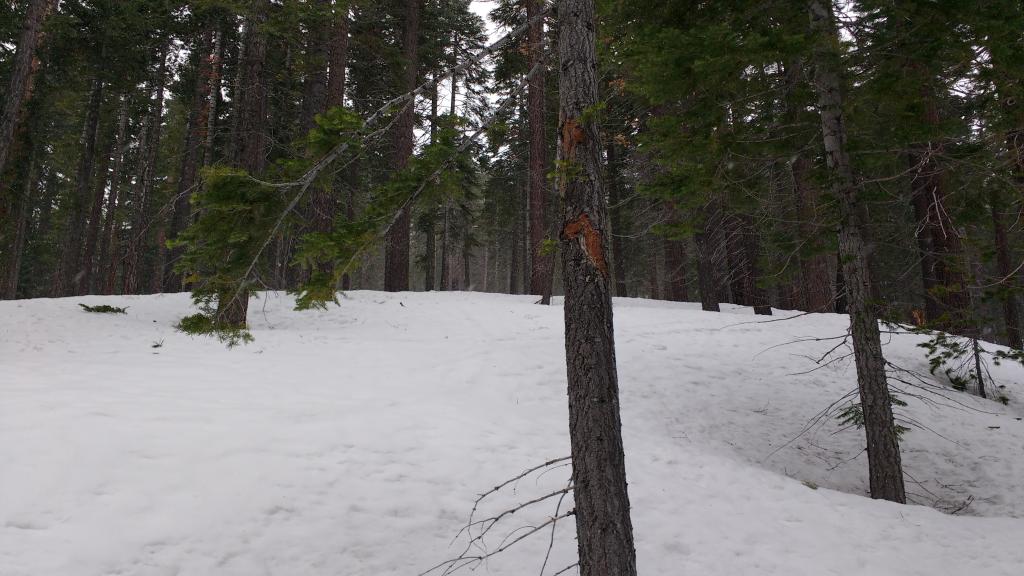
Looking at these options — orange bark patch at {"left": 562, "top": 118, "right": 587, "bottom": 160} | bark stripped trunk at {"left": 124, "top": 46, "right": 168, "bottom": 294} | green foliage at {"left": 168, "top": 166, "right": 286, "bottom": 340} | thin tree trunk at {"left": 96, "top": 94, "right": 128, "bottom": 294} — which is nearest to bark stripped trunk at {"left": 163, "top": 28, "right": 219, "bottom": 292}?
bark stripped trunk at {"left": 124, "top": 46, "right": 168, "bottom": 294}

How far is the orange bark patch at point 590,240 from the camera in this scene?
2.68 meters

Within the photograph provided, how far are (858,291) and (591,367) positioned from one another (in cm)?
408

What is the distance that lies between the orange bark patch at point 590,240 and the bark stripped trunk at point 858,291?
3.82 meters

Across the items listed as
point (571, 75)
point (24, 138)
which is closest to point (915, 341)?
point (571, 75)

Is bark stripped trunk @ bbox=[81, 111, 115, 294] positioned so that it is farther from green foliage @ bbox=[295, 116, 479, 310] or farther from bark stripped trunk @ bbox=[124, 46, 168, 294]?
green foliage @ bbox=[295, 116, 479, 310]

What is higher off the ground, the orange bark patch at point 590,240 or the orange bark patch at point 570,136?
the orange bark patch at point 570,136

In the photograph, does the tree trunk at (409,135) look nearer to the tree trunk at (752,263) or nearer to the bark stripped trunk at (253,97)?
the bark stripped trunk at (253,97)

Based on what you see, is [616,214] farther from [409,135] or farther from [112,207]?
[112,207]

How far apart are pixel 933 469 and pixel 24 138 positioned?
20.8 metres

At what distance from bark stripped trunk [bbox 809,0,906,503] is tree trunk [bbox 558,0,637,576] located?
366 cm

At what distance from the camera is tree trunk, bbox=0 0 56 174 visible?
8841mm

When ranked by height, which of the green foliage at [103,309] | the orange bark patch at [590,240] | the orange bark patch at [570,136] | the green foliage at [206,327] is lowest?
the green foliage at [103,309]

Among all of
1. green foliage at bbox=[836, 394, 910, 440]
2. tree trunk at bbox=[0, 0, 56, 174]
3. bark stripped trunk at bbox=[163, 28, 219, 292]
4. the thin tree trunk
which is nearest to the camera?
green foliage at bbox=[836, 394, 910, 440]

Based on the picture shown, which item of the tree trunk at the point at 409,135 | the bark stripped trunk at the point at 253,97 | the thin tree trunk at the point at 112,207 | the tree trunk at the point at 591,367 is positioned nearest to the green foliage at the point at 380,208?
the tree trunk at the point at 591,367
